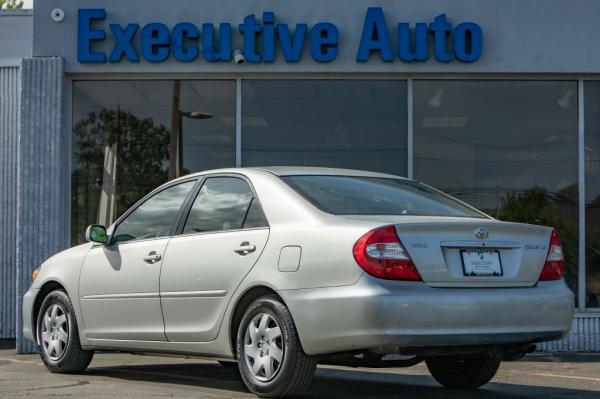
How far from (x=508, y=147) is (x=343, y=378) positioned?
463 centimetres

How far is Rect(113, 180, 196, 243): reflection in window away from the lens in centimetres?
781

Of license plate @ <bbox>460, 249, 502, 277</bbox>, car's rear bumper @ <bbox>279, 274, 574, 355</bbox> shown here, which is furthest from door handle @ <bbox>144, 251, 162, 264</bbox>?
license plate @ <bbox>460, 249, 502, 277</bbox>

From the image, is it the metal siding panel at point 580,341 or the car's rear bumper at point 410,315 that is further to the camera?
the metal siding panel at point 580,341

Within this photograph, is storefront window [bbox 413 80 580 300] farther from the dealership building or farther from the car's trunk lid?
the car's trunk lid

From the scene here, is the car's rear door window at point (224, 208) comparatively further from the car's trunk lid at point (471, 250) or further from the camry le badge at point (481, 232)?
the camry le badge at point (481, 232)

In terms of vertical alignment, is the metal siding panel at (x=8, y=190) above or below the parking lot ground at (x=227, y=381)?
above

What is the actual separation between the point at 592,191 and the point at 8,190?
6704 millimetres

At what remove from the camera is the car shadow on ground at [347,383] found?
23.9 ft

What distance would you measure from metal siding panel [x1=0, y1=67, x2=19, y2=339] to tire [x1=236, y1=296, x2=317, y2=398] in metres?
6.60

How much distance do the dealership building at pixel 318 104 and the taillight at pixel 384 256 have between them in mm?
5949

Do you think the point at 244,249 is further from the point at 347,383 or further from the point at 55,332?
the point at 55,332

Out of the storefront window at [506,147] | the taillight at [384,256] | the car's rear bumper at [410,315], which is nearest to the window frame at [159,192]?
the car's rear bumper at [410,315]

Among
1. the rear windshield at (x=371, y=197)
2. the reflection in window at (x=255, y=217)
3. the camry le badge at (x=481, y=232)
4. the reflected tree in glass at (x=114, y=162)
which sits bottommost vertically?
the camry le badge at (x=481, y=232)

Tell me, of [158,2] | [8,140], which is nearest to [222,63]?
[158,2]
